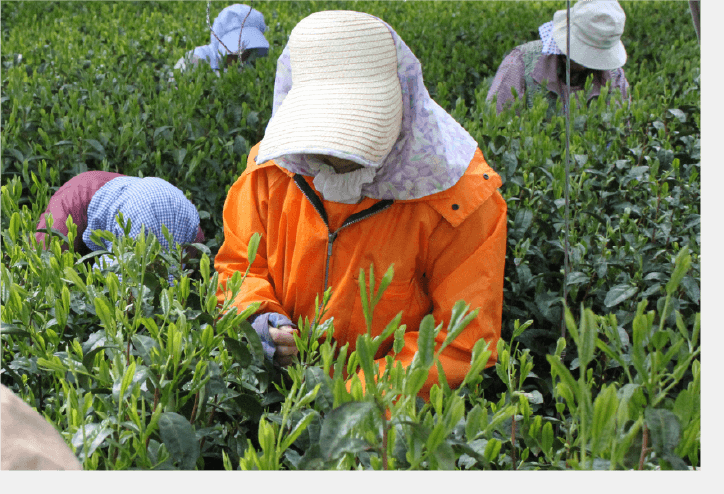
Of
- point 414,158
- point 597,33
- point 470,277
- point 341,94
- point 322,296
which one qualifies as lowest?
point 322,296

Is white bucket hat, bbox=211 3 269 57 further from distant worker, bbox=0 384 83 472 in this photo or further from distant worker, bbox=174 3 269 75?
distant worker, bbox=0 384 83 472

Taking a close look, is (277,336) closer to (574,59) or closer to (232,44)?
(574,59)

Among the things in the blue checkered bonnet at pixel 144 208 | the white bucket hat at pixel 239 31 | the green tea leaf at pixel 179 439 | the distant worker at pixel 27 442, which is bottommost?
the blue checkered bonnet at pixel 144 208

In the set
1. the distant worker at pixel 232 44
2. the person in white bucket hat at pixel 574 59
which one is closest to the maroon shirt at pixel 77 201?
the distant worker at pixel 232 44

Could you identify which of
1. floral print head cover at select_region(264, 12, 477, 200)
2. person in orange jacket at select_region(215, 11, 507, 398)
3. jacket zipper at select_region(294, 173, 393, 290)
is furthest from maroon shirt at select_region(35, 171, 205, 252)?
floral print head cover at select_region(264, 12, 477, 200)

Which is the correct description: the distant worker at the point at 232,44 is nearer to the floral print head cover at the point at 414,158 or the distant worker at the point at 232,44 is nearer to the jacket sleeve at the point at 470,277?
the floral print head cover at the point at 414,158

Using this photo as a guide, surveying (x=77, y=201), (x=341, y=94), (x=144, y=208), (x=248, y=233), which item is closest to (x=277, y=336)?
(x=248, y=233)

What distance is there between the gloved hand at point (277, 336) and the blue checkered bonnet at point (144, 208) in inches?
23.6

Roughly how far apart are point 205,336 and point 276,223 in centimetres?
105

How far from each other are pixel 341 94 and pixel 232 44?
12.0 feet

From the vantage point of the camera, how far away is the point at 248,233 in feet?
7.37

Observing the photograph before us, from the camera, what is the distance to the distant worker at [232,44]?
195 inches

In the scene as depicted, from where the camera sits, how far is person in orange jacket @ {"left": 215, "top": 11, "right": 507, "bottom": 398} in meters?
1.81

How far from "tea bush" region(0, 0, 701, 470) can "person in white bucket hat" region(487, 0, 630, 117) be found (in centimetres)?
33
